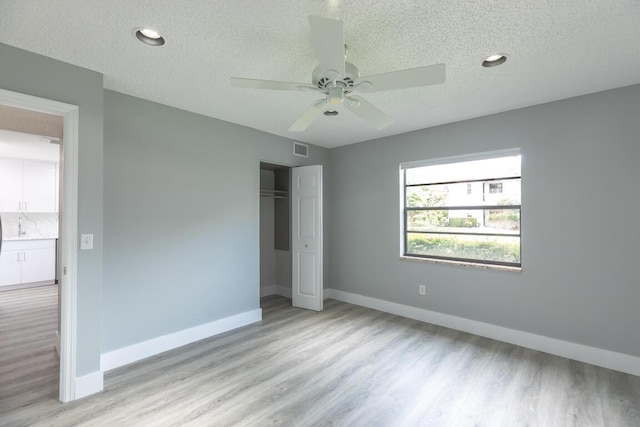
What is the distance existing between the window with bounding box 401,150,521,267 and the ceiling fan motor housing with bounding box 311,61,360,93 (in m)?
2.38

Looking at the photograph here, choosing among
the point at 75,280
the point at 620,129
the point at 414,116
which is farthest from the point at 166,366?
the point at 620,129

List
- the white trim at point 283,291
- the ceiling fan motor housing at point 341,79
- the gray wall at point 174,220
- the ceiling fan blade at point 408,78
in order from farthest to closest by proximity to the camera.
Result: the white trim at point 283,291, the gray wall at point 174,220, the ceiling fan motor housing at point 341,79, the ceiling fan blade at point 408,78

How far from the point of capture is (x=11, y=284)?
5422 mm

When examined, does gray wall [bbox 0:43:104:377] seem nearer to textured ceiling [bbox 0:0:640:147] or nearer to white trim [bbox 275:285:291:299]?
textured ceiling [bbox 0:0:640:147]

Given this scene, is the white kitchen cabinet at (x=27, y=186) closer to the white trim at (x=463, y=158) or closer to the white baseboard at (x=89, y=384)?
the white baseboard at (x=89, y=384)

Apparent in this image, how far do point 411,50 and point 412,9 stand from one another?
424mm

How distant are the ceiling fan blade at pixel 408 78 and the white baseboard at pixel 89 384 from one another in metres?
2.92

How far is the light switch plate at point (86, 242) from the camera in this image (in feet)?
7.49

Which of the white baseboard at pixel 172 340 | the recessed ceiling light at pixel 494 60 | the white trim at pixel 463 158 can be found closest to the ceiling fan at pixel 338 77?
the recessed ceiling light at pixel 494 60

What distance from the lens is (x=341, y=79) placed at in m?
1.80

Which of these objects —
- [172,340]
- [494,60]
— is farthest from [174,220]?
[494,60]

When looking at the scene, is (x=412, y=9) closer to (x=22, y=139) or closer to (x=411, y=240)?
(x=411, y=240)

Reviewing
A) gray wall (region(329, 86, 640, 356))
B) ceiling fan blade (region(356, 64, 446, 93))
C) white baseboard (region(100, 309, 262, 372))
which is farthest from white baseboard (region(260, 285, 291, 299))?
ceiling fan blade (region(356, 64, 446, 93))

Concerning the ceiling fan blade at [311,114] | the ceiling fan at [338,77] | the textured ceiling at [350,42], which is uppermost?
the textured ceiling at [350,42]
